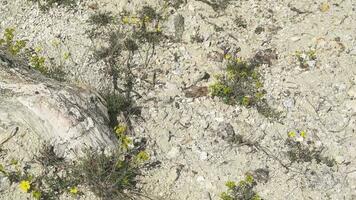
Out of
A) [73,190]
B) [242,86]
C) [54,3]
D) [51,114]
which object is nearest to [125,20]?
[54,3]

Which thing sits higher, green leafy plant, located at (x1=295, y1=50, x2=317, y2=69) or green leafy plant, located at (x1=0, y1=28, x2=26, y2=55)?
green leafy plant, located at (x1=0, y1=28, x2=26, y2=55)

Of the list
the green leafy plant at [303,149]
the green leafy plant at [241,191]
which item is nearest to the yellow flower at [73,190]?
the green leafy plant at [241,191]

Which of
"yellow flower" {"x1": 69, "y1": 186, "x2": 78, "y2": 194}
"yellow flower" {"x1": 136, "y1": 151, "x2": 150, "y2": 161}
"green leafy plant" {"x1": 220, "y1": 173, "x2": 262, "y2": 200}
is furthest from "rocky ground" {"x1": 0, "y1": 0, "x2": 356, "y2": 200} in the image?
"yellow flower" {"x1": 69, "y1": 186, "x2": 78, "y2": 194}

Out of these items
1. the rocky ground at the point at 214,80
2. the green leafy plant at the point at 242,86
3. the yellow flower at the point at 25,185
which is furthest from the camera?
the green leafy plant at the point at 242,86

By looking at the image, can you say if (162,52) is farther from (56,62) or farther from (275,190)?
(275,190)

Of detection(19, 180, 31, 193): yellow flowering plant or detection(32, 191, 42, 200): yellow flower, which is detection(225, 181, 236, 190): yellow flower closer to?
detection(32, 191, 42, 200): yellow flower

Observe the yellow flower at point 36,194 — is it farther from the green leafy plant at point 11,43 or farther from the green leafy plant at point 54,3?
the green leafy plant at point 54,3

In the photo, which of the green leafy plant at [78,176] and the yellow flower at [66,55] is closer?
the green leafy plant at [78,176]
